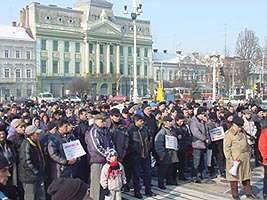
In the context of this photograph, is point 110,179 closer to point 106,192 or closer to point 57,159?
point 106,192

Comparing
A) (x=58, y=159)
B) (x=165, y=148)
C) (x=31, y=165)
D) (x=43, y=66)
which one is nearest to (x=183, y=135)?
(x=165, y=148)

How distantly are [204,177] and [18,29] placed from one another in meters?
61.2

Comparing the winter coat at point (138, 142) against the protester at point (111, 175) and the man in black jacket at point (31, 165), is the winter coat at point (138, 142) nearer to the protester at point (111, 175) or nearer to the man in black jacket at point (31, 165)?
the protester at point (111, 175)

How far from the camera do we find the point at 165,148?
8539 mm

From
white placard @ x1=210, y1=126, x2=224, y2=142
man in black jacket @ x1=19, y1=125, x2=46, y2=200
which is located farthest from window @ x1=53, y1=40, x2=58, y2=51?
man in black jacket @ x1=19, y1=125, x2=46, y2=200

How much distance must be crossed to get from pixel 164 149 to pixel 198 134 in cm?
107

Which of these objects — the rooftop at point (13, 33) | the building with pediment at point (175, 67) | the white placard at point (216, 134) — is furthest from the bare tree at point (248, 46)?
the white placard at point (216, 134)

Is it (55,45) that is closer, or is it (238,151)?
(238,151)

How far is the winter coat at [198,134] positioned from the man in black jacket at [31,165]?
13.4 feet

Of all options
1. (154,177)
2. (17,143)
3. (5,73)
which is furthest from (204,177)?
(5,73)

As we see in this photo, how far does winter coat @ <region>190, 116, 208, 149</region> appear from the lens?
903 cm

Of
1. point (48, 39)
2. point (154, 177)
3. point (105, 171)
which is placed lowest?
point (154, 177)

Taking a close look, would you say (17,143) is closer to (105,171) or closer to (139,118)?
(105,171)

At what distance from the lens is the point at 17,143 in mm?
7258
